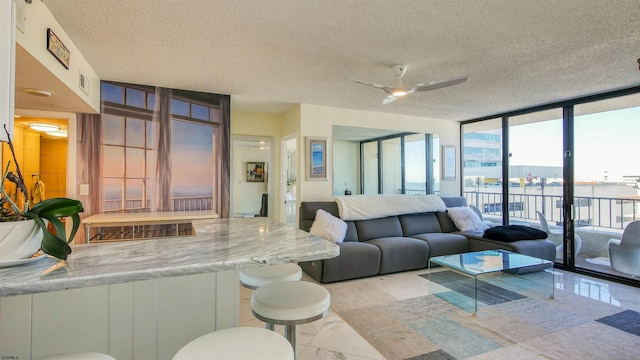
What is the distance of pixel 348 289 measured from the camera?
3473mm

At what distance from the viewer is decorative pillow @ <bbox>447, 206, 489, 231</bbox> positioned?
4926 millimetres

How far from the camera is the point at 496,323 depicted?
2639 millimetres

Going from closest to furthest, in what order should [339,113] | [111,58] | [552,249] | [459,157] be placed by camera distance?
[111,58], [552,249], [339,113], [459,157]

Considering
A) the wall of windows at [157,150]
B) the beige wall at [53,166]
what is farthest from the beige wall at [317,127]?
the beige wall at [53,166]

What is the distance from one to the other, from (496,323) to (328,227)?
2.06m

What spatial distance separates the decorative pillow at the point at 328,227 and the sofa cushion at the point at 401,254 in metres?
0.44

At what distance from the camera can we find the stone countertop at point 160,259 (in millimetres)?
864

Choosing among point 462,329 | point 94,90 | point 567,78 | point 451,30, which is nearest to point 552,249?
point 567,78

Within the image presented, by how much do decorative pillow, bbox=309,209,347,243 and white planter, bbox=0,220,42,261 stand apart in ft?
10.3

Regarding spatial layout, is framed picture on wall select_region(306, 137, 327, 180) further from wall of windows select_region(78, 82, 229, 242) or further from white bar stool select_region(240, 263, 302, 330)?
white bar stool select_region(240, 263, 302, 330)

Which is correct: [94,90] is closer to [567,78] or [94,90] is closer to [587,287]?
[567,78]

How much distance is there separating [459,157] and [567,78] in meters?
2.73

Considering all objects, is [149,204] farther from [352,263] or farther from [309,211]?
[352,263]

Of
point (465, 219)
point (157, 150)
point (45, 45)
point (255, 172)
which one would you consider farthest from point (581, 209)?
point (45, 45)
